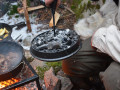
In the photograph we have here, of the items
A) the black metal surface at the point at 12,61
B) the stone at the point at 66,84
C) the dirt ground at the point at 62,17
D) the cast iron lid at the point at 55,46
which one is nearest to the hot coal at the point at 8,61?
the black metal surface at the point at 12,61

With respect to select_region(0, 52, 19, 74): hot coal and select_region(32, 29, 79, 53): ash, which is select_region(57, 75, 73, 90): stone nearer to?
select_region(0, 52, 19, 74): hot coal

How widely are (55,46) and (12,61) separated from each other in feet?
3.94

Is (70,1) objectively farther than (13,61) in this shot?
Yes

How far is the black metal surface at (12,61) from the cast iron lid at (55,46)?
Answer: 661 millimetres

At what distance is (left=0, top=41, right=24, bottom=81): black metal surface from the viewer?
2.37m

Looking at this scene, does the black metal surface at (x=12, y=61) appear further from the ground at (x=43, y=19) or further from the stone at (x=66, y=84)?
the ground at (x=43, y=19)

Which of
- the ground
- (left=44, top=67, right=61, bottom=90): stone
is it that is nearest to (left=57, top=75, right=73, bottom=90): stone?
(left=44, top=67, right=61, bottom=90): stone

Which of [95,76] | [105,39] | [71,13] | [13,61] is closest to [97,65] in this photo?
[95,76]

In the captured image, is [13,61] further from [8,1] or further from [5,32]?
[8,1]

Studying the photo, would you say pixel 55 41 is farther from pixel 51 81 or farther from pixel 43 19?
pixel 43 19

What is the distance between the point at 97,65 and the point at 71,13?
4247 millimetres

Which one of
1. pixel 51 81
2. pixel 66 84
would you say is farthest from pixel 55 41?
pixel 66 84

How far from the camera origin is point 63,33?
7.26 ft

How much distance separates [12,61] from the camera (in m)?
2.71
